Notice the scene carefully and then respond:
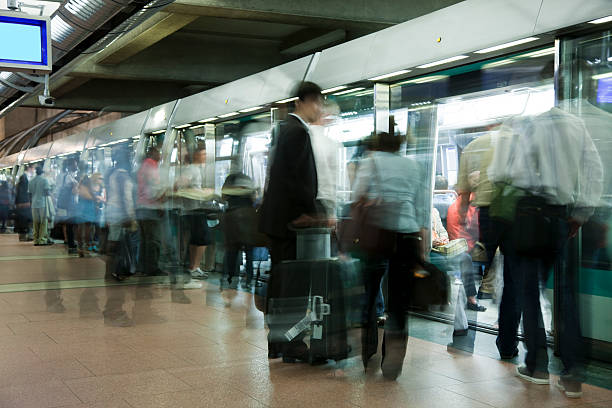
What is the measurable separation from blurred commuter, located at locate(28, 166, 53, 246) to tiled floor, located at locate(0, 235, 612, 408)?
352 cm

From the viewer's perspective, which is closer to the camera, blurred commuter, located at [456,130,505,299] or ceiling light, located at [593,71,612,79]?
ceiling light, located at [593,71,612,79]

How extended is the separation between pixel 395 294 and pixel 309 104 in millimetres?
1105

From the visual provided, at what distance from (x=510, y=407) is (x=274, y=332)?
1360 mm

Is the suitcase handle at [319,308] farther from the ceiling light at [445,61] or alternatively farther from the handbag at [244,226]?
the ceiling light at [445,61]

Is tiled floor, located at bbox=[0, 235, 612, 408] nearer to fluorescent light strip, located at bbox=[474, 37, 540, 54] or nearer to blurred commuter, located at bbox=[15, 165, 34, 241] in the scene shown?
fluorescent light strip, located at bbox=[474, 37, 540, 54]

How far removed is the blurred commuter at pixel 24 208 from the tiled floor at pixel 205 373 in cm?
476

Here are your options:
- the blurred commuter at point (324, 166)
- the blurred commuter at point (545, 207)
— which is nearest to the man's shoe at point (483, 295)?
the blurred commuter at point (545, 207)

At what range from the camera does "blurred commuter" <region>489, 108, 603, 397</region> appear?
10.4 ft

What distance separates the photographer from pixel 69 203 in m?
6.98

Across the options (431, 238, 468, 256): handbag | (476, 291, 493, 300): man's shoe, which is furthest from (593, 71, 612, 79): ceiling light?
(476, 291, 493, 300): man's shoe

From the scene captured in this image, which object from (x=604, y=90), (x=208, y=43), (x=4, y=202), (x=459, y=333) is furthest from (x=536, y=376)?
(x=4, y=202)

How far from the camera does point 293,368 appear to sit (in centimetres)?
356

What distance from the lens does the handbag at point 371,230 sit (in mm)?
3318

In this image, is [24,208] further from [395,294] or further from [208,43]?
[395,294]
